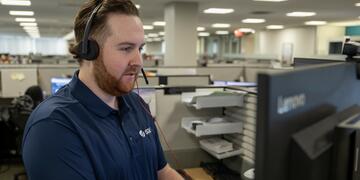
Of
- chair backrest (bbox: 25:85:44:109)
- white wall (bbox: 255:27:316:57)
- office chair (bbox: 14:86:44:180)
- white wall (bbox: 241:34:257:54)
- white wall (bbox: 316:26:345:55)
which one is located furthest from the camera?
white wall (bbox: 241:34:257:54)

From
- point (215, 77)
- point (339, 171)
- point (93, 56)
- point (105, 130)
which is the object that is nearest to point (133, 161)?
point (105, 130)

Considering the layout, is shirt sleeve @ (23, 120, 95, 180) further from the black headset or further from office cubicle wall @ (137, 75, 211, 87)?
Answer: office cubicle wall @ (137, 75, 211, 87)

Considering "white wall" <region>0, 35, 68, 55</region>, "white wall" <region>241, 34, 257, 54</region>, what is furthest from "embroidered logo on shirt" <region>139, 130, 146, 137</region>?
"white wall" <region>0, 35, 68, 55</region>

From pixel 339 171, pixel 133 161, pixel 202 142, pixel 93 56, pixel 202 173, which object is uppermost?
pixel 93 56

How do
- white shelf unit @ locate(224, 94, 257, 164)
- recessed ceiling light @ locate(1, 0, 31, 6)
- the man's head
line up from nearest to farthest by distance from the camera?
the man's head → white shelf unit @ locate(224, 94, 257, 164) → recessed ceiling light @ locate(1, 0, 31, 6)

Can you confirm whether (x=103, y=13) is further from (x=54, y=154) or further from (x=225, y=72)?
(x=225, y=72)

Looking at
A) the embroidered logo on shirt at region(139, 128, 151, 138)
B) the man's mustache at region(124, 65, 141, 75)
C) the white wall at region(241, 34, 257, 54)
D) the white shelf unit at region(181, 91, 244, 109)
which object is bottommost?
the embroidered logo on shirt at region(139, 128, 151, 138)

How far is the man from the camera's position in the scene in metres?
0.80

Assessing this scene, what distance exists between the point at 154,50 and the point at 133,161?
23.7m

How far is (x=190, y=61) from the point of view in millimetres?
6660

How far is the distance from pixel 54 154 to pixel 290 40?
489 inches

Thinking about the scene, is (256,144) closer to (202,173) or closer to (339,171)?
(339,171)

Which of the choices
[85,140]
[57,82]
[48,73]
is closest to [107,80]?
[85,140]

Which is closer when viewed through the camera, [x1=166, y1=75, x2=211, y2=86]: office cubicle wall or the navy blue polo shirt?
the navy blue polo shirt
